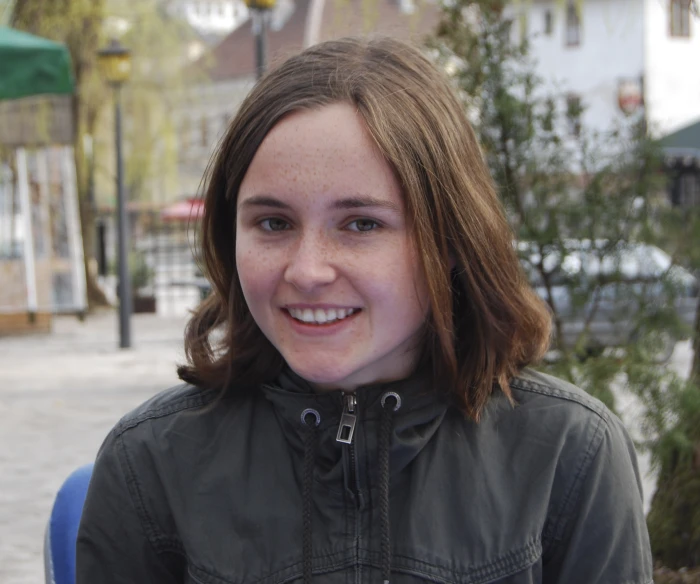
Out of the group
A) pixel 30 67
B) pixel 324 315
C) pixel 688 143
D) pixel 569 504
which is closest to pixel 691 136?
pixel 688 143

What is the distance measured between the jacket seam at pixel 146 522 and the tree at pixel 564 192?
6.79ft

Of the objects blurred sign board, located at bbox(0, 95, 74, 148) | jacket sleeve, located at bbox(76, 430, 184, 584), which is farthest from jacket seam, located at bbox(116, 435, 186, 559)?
blurred sign board, located at bbox(0, 95, 74, 148)

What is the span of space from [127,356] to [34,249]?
4.06 m

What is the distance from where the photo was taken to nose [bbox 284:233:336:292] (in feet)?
5.02

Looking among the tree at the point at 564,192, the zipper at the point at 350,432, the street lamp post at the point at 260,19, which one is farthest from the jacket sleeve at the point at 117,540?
the street lamp post at the point at 260,19

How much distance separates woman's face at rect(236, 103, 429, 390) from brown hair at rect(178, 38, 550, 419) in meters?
0.03

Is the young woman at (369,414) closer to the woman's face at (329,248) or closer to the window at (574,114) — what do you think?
the woman's face at (329,248)

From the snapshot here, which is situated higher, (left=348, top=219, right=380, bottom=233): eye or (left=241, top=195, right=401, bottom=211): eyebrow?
(left=241, top=195, right=401, bottom=211): eyebrow

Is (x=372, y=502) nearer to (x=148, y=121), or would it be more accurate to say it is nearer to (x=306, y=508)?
(x=306, y=508)

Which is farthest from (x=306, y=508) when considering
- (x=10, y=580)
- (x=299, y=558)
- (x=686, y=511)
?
(x=10, y=580)

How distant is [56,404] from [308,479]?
798cm

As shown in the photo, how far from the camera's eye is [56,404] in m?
9.15

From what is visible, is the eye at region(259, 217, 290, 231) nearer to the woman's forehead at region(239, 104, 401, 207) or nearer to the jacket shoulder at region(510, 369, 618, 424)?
the woman's forehead at region(239, 104, 401, 207)

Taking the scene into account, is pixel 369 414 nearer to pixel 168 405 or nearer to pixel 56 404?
pixel 168 405
